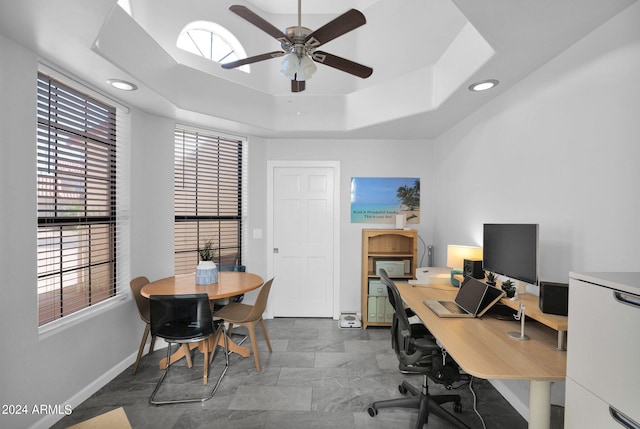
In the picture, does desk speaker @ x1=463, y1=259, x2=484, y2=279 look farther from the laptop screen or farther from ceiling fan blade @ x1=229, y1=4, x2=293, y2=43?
ceiling fan blade @ x1=229, y1=4, x2=293, y2=43

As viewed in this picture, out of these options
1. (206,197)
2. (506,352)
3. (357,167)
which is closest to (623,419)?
(506,352)

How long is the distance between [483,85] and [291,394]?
116 inches

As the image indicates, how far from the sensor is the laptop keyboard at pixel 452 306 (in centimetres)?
211

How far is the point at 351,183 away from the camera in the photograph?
4.14 meters

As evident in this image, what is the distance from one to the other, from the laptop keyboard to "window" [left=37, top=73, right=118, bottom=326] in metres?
2.93

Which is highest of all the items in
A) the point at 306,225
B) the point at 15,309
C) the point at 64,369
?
the point at 306,225

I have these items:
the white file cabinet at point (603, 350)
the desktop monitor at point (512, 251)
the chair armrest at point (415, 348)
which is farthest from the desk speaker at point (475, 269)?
the white file cabinet at point (603, 350)

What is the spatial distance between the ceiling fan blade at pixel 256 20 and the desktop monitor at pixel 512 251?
6.36 ft

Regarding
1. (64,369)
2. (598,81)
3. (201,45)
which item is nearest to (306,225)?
(201,45)

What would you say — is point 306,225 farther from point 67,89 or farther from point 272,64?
point 67,89

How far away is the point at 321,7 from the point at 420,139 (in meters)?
2.08

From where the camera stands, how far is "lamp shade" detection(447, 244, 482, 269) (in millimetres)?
2629

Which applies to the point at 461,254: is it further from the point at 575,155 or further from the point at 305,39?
the point at 305,39

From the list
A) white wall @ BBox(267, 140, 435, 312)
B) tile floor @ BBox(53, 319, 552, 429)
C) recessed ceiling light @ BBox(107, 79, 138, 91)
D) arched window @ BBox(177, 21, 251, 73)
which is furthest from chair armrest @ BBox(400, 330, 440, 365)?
arched window @ BBox(177, 21, 251, 73)
